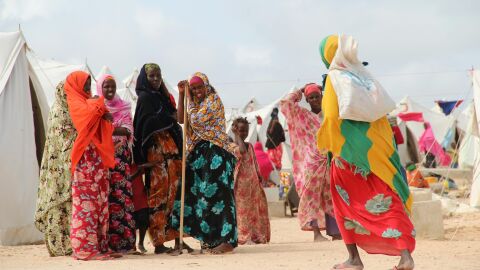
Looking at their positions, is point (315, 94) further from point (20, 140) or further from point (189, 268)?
point (20, 140)

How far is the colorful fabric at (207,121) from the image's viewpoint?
7.43m

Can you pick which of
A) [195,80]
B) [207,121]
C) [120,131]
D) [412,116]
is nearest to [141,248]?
[120,131]

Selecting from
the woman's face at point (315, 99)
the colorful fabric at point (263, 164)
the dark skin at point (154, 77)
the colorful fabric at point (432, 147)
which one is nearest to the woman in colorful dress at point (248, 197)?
the woman's face at point (315, 99)

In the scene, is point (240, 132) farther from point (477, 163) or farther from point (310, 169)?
point (477, 163)

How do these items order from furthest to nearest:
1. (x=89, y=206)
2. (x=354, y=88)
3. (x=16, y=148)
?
1. (x=16, y=148)
2. (x=89, y=206)
3. (x=354, y=88)

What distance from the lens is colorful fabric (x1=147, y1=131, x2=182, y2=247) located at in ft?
24.7

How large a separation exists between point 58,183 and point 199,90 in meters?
1.53

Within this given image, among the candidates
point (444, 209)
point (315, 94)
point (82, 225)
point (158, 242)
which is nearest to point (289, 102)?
point (315, 94)

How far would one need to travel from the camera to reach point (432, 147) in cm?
2753

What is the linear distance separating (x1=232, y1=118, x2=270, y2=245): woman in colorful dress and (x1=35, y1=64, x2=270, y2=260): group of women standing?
1.69 m

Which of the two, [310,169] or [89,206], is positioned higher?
[310,169]

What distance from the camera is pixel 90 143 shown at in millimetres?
7254

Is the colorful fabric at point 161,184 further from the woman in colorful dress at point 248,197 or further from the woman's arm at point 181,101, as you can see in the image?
the woman in colorful dress at point 248,197

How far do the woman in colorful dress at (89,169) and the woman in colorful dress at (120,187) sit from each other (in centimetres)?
20
